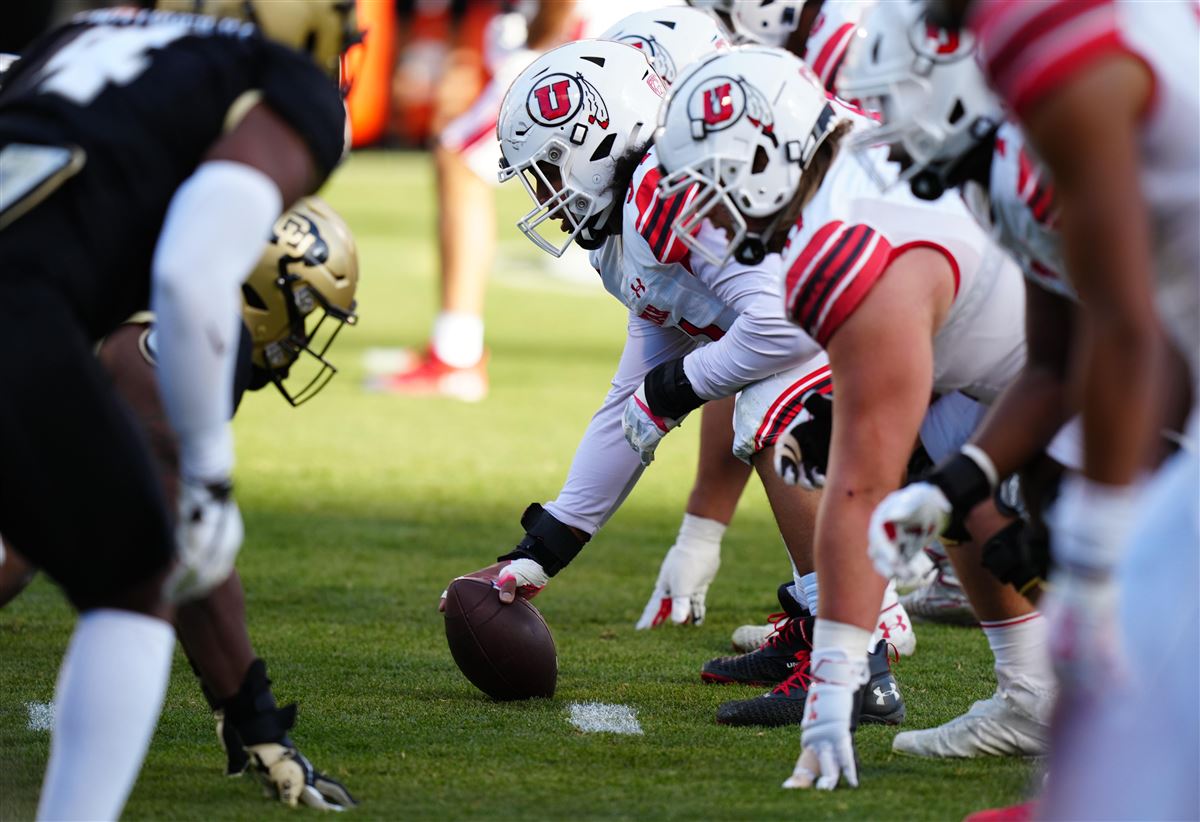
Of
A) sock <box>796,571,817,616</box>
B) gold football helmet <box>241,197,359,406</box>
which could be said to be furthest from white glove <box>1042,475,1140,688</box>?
gold football helmet <box>241,197,359,406</box>

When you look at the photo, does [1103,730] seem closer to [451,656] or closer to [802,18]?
[451,656]

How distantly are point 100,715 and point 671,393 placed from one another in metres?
1.87

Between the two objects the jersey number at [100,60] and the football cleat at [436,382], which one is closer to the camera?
the jersey number at [100,60]

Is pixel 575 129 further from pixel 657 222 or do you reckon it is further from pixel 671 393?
pixel 671 393

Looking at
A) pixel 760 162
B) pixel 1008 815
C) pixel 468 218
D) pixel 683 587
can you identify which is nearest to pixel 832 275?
pixel 760 162

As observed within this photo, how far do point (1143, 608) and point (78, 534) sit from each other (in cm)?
150

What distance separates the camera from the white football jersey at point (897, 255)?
3.22 m

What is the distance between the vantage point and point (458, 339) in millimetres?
9766

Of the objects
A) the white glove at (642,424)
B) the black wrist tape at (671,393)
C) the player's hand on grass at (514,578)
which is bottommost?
the player's hand on grass at (514,578)

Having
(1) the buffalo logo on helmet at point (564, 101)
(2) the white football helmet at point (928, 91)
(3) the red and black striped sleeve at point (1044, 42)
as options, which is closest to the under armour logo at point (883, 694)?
(2) the white football helmet at point (928, 91)

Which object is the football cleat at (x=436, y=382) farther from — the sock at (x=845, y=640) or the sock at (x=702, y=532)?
the sock at (x=845, y=640)

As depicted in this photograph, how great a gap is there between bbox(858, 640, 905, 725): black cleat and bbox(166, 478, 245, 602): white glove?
1.76 metres

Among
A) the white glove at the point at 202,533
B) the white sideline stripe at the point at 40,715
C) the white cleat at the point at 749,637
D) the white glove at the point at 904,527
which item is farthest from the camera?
the white cleat at the point at 749,637

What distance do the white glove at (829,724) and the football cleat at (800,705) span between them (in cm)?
57
